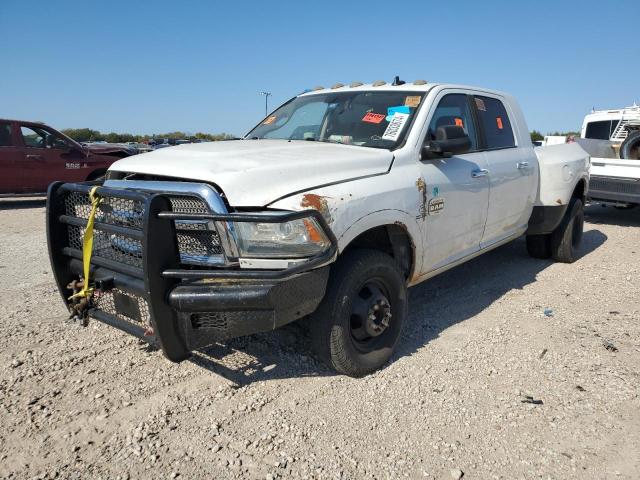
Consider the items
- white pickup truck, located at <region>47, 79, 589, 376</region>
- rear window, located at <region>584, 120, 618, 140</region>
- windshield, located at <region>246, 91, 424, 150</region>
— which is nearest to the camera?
white pickup truck, located at <region>47, 79, 589, 376</region>

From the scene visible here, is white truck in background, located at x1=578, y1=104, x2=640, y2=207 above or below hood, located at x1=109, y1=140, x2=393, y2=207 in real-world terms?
below

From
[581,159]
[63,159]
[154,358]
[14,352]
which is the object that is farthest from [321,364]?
[63,159]

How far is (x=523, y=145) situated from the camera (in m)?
5.09

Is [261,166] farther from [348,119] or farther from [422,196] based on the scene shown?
[348,119]

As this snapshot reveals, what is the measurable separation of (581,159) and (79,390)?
18.8 feet

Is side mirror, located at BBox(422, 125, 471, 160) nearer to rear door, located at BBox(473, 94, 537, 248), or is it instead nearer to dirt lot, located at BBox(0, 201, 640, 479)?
rear door, located at BBox(473, 94, 537, 248)

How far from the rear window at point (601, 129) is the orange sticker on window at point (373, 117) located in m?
8.80

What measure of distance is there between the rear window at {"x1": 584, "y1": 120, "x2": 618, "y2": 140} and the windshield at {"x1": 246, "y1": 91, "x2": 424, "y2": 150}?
861cm

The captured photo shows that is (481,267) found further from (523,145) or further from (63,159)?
(63,159)

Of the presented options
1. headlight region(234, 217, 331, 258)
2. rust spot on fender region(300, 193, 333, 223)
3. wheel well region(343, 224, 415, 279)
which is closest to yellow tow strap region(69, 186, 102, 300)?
headlight region(234, 217, 331, 258)

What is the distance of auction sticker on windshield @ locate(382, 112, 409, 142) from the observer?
11.6ft

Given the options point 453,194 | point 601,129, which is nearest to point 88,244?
point 453,194

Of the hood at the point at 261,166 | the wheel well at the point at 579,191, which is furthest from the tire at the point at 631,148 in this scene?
the hood at the point at 261,166

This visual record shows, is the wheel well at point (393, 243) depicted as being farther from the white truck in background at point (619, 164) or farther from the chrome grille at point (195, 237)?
the white truck in background at point (619, 164)
